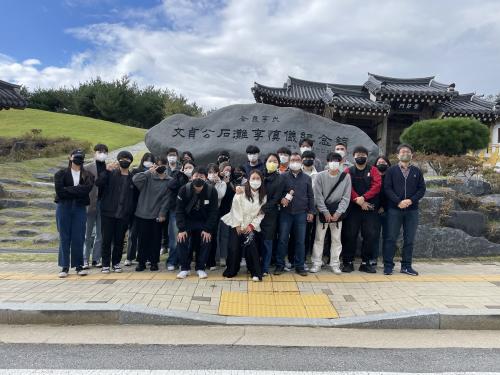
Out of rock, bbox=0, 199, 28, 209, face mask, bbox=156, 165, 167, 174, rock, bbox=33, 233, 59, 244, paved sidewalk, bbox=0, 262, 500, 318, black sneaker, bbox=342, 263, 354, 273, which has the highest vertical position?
face mask, bbox=156, 165, 167, 174

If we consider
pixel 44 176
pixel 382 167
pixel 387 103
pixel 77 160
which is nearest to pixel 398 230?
pixel 382 167

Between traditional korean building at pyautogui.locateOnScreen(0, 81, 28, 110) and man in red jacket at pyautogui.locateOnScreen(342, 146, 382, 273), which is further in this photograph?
traditional korean building at pyautogui.locateOnScreen(0, 81, 28, 110)

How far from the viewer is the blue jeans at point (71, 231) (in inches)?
215

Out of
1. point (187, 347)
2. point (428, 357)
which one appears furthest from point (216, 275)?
point (428, 357)

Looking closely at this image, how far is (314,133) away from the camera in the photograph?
29.7 feet

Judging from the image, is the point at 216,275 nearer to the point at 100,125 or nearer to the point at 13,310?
the point at 13,310


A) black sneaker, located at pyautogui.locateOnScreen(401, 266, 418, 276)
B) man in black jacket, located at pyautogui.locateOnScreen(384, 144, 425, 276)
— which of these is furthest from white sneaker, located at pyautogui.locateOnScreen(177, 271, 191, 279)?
black sneaker, located at pyautogui.locateOnScreen(401, 266, 418, 276)

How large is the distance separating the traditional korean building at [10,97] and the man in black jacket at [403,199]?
1323cm

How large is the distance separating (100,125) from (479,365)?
96.2 ft

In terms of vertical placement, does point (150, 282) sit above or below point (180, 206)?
below

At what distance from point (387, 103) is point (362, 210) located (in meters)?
13.5

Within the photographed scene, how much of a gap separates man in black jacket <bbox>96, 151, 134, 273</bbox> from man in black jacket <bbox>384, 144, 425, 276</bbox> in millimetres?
4023

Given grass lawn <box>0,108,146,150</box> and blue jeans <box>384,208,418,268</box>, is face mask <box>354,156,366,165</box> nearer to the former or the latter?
blue jeans <box>384,208,418,268</box>

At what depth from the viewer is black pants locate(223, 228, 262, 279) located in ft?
18.0
